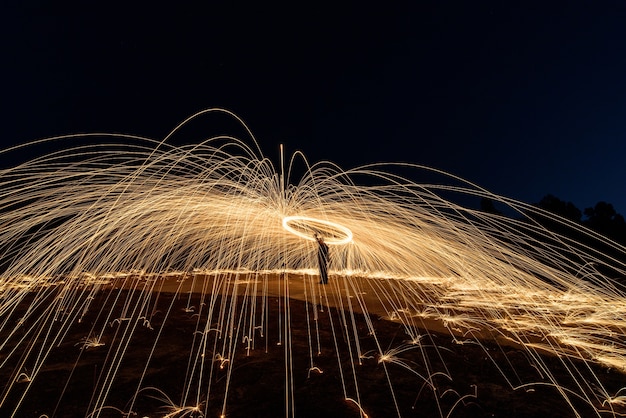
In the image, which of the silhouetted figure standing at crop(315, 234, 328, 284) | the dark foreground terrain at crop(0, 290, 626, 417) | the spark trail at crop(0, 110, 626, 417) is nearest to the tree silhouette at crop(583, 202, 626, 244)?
the spark trail at crop(0, 110, 626, 417)

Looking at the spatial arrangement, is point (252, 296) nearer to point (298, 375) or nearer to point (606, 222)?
point (298, 375)

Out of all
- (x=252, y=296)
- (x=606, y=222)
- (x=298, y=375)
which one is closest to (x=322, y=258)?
(x=252, y=296)

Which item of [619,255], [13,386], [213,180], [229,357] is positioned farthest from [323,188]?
[619,255]

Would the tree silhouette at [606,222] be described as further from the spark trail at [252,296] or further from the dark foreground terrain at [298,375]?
the dark foreground terrain at [298,375]

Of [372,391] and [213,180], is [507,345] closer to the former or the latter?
[372,391]

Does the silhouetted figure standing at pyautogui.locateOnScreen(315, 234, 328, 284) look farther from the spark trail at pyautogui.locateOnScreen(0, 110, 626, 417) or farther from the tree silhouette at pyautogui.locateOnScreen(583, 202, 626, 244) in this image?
the tree silhouette at pyautogui.locateOnScreen(583, 202, 626, 244)

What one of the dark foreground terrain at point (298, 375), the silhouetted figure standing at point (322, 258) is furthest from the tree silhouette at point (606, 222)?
the dark foreground terrain at point (298, 375)

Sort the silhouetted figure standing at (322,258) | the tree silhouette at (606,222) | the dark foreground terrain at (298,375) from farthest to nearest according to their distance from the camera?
1. the tree silhouette at (606,222)
2. the silhouetted figure standing at (322,258)
3. the dark foreground terrain at (298,375)

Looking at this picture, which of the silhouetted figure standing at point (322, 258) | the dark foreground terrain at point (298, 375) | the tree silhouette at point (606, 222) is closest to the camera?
the dark foreground terrain at point (298, 375)

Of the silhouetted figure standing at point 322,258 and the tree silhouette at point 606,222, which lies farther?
the tree silhouette at point 606,222
